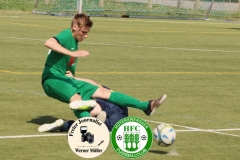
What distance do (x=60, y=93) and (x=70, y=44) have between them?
2.41 ft

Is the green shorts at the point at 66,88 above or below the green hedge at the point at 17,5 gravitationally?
above

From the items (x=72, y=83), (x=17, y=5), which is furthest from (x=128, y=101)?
(x=17, y=5)

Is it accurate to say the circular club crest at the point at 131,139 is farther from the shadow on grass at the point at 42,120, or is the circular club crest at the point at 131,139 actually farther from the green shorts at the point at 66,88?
the shadow on grass at the point at 42,120

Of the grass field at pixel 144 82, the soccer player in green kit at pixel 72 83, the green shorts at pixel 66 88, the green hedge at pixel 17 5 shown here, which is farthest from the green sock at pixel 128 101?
the green hedge at pixel 17 5

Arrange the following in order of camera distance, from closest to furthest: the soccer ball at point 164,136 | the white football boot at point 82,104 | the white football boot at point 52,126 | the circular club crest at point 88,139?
the circular club crest at point 88,139
the soccer ball at point 164,136
the white football boot at point 82,104
the white football boot at point 52,126

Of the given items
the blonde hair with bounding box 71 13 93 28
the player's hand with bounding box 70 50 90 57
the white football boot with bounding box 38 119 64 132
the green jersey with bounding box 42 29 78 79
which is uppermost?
the blonde hair with bounding box 71 13 93 28

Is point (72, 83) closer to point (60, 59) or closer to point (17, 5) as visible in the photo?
point (60, 59)

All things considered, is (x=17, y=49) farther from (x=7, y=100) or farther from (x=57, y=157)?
(x=57, y=157)

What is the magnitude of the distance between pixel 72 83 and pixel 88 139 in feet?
5.97

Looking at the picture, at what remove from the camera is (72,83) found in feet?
35.6

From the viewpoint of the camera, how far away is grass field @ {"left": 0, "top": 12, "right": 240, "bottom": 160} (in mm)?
10016

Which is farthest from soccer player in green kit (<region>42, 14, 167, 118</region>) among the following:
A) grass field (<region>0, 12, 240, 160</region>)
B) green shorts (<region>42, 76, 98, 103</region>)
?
grass field (<region>0, 12, 240, 160</region>)

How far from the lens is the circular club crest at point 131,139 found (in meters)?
9.27

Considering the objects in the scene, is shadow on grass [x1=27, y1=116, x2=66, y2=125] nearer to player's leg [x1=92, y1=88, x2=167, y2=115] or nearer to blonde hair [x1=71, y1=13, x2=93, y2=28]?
player's leg [x1=92, y1=88, x2=167, y2=115]
